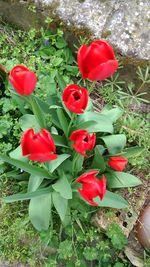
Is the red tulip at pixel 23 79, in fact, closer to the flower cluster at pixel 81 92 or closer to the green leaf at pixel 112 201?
the flower cluster at pixel 81 92

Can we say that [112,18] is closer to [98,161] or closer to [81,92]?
[98,161]

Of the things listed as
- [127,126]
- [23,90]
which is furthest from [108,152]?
[23,90]

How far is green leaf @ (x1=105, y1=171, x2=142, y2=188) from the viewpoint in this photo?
82.4 inches

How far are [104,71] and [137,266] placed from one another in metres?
1.10

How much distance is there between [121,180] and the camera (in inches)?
82.4

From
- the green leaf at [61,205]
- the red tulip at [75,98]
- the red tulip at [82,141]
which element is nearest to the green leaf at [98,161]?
the green leaf at [61,205]

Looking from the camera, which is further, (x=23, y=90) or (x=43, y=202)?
(x=43, y=202)

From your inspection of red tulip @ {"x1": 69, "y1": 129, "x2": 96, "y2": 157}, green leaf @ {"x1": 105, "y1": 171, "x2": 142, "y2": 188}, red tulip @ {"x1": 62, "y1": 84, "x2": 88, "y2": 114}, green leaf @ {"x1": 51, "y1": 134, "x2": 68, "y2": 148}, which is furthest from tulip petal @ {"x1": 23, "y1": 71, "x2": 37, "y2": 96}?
green leaf @ {"x1": 105, "y1": 171, "x2": 142, "y2": 188}

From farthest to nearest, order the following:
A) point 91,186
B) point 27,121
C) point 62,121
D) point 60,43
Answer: point 60,43, point 27,121, point 62,121, point 91,186

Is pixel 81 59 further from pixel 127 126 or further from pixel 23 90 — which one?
pixel 127 126

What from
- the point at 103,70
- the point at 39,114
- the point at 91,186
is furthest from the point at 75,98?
the point at 39,114

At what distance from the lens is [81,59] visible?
1.47 meters

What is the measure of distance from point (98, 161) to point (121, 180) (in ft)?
0.49

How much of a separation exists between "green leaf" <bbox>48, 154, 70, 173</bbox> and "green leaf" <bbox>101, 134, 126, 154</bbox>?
22cm
